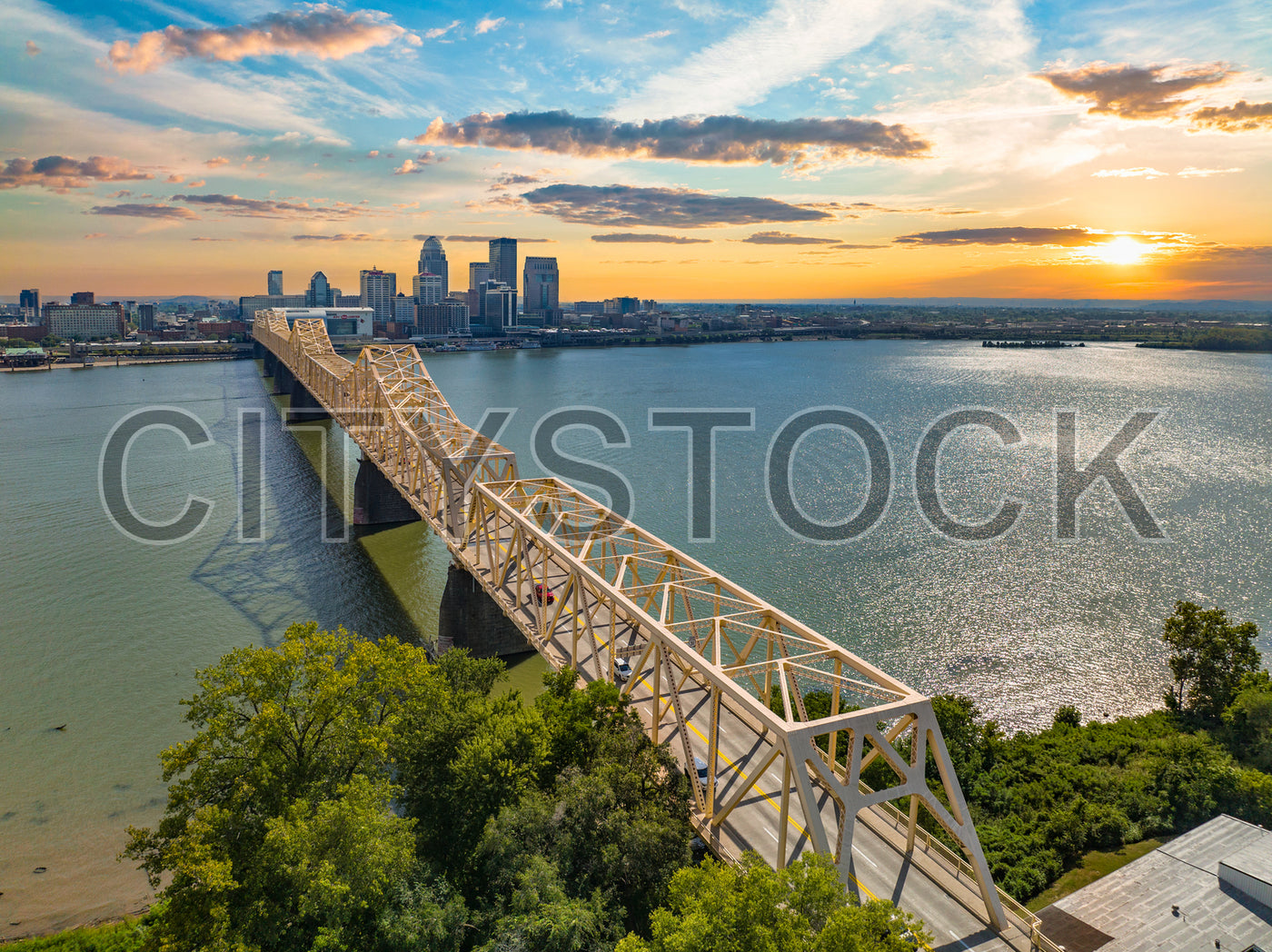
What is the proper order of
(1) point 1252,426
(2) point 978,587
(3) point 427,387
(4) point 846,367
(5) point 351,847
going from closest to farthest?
(5) point 351,847 → (2) point 978,587 → (3) point 427,387 → (1) point 1252,426 → (4) point 846,367

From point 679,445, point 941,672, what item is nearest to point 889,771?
point 941,672

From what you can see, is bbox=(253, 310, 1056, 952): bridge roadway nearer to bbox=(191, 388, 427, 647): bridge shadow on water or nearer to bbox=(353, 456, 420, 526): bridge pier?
bbox=(191, 388, 427, 647): bridge shadow on water

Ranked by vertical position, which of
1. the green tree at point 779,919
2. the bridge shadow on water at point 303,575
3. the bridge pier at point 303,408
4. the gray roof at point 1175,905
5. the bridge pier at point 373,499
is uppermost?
the bridge pier at point 303,408

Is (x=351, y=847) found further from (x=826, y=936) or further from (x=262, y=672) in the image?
(x=826, y=936)

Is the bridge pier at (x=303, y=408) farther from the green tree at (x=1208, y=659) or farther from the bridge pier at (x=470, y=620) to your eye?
the green tree at (x=1208, y=659)

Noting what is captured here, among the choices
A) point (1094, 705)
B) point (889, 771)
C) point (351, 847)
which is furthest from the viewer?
point (1094, 705)

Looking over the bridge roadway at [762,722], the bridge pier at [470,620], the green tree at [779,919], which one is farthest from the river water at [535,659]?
the green tree at [779,919]
